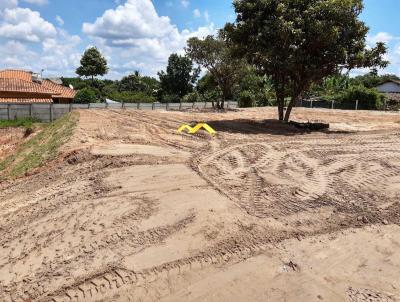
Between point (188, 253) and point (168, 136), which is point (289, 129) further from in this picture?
point (188, 253)

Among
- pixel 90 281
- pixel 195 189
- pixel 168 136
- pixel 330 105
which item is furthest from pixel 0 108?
pixel 330 105

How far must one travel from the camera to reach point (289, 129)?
16.6 m

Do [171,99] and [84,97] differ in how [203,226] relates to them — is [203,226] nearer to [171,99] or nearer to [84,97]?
[84,97]

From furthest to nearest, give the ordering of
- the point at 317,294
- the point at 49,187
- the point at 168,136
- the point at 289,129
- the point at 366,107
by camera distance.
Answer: the point at 366,107 < the point at 289,129 < the point at 168,136 < the point at 49,187 < the point at 317,294

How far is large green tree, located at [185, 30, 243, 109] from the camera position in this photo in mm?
28781

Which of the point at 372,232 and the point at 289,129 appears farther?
the point at 289,129

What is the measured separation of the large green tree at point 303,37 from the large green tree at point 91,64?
36.5m

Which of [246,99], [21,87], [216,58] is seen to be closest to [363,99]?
[246,99]

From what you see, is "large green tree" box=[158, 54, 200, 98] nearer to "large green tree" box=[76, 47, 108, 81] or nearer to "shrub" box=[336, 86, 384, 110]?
"large green tree" box=[76, 47, 108, 81]

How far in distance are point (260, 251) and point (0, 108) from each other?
22.7 meters

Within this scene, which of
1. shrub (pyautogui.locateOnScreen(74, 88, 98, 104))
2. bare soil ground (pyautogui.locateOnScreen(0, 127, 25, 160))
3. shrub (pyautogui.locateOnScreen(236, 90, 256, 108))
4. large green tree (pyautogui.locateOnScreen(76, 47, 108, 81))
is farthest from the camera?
large green tree (pyautogui.locateOnScreen(76, 47, 108, 81))

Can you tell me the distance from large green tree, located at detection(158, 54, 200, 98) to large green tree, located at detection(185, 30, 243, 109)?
15415 millimetres

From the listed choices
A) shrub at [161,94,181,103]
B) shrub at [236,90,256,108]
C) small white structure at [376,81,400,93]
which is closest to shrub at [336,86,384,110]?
shrub at [236,90,256,108]

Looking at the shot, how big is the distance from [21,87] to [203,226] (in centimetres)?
3045
